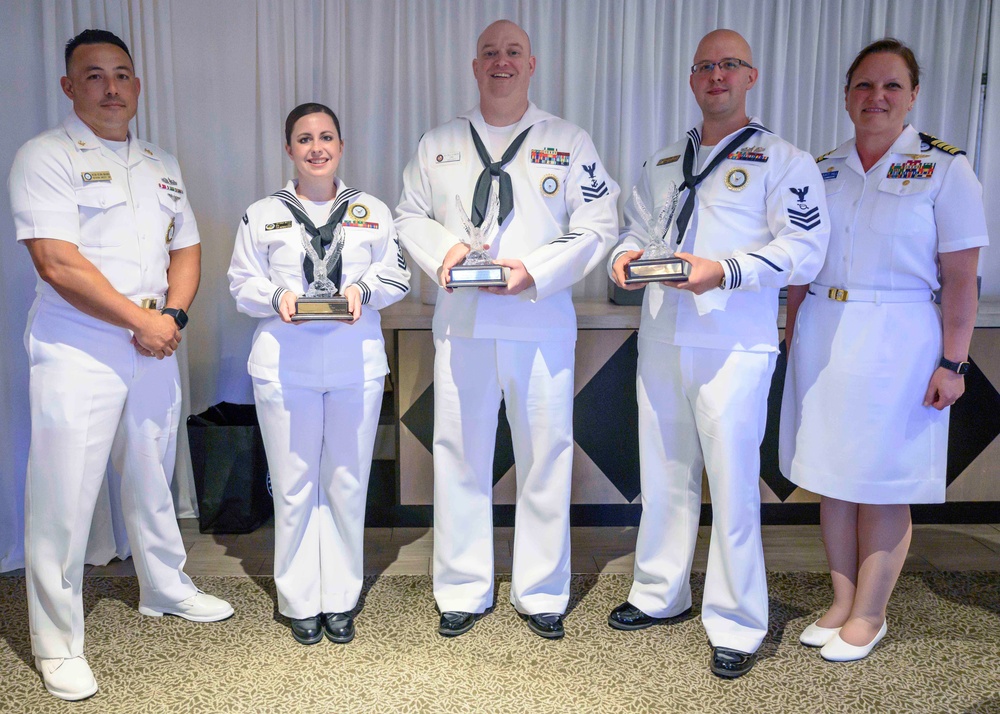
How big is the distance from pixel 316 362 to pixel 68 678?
116 centimetres

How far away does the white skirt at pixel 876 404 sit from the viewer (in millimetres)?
2414

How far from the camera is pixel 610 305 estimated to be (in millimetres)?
3715

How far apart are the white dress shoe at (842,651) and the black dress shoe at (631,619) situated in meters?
0.50

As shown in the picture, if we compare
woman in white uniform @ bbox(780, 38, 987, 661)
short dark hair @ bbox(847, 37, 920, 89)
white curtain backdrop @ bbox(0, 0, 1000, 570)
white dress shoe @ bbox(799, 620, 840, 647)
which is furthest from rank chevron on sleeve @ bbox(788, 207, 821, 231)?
white curtain backdrop @ bbox(0, 0, 1000, 570)

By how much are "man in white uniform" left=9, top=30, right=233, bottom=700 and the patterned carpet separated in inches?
8.9

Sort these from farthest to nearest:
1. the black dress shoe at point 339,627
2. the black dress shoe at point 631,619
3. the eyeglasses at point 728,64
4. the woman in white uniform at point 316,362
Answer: the black dress shoe at point 631,619, the black dress shoe at point 339,627, the woman in white uniform at point 316,362, the eyeglasses at point 728,64

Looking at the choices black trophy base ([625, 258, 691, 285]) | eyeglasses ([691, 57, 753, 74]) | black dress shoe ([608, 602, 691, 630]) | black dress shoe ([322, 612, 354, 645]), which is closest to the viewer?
black trophy base ([625, 258, 691, 285])

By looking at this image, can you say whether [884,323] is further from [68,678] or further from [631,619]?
[68,678]

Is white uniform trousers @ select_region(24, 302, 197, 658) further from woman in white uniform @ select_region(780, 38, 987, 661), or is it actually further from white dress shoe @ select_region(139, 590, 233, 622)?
woman in white uniform @ select_region(780, 38, 987, 661)

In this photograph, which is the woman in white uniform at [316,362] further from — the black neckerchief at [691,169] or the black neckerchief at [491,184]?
the black neckerchief at [691,169]

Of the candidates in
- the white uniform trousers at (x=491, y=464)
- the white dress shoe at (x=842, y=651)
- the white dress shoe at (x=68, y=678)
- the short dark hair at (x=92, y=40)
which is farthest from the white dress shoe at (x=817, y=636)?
the short dark hair at (x=92, y=40)

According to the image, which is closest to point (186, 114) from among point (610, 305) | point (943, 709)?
point (610, 305)

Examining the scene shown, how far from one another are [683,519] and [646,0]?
2.52m

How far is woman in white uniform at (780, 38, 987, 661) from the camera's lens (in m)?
2.38
